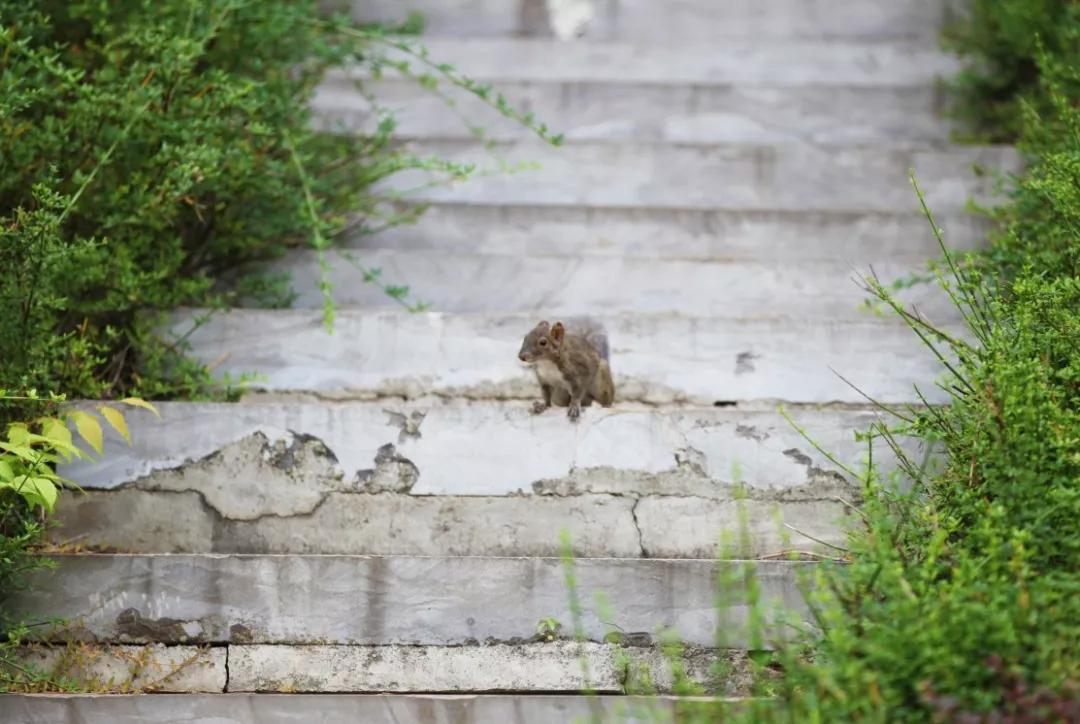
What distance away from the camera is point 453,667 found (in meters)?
3.43

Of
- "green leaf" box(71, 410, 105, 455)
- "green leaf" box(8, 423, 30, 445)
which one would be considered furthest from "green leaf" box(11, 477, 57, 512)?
"green leaf" box(71, 410, 105, 455)

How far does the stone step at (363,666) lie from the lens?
338cm

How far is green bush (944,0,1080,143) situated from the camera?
5535mm

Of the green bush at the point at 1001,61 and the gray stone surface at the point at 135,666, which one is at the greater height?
the green bush at the point at 1001,61

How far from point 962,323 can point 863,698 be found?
245 centimetres

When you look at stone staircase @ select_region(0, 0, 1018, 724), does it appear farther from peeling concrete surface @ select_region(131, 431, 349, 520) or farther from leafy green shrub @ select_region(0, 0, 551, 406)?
leafy green shrub @ select_region(0, 0, 551, 406)

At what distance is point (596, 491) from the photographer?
12.6 ft

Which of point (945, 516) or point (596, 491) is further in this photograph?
point (596, 491)

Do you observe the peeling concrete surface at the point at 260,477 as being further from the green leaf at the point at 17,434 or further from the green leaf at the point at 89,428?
the green leaf at the point at 17,434

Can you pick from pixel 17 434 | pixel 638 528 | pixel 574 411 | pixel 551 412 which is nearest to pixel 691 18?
pixel 574 411

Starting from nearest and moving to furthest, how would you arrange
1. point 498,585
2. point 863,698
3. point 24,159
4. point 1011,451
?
1. point 863,698
2. point 1011,451
3. point 498,585
4. point 24,159

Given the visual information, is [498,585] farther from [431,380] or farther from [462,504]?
[431,380]

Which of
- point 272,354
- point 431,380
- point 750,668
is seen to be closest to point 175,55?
point 272,354

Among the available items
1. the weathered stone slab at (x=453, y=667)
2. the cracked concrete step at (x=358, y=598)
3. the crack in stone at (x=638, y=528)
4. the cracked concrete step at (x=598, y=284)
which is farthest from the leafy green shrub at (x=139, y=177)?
the crack in stone at (x=638, y=528)
